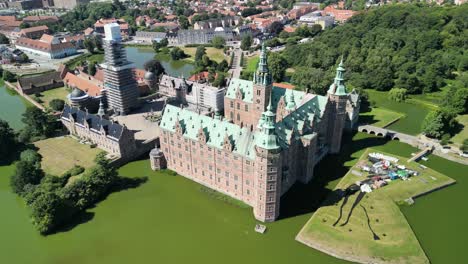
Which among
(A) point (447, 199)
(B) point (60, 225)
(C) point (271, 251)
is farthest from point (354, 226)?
(B) point (60, 225)

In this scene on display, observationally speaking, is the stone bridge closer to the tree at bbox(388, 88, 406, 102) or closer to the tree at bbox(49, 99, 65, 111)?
the tree at bbox(388, 88, 406, 102)

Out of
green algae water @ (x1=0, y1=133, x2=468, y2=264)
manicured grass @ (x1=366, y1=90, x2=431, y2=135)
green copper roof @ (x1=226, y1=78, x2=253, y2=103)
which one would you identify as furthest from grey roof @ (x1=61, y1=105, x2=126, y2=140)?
manicured grass @ (x1=366, y1=90, x2=431, y2=135)

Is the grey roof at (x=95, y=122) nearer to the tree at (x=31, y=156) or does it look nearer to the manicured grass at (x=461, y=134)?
the tree at (x=31, y=156)

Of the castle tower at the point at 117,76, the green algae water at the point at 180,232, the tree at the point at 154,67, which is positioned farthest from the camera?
the tree at the point at 154,67

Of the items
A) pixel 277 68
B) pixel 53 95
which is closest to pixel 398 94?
pixel 277 68

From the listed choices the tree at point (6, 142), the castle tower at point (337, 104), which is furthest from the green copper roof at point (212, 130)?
the tree at point (6, 142)
